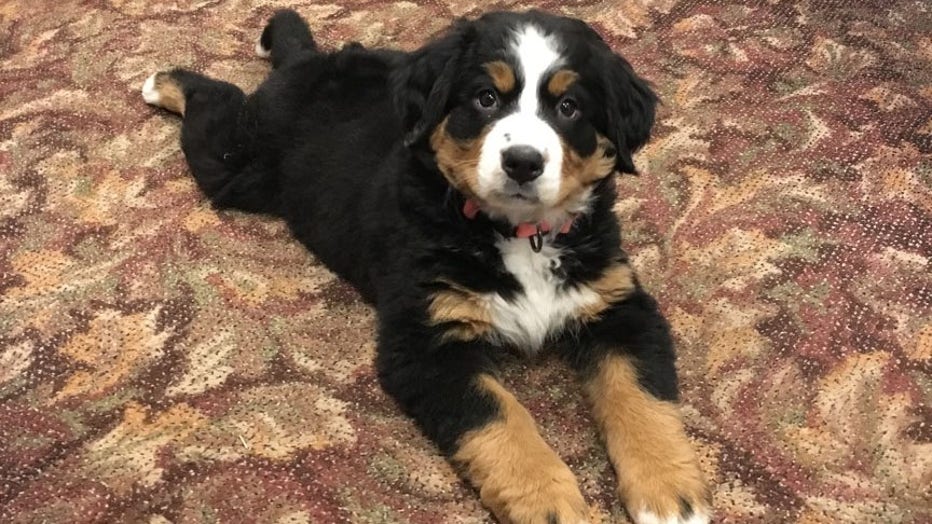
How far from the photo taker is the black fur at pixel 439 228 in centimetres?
201

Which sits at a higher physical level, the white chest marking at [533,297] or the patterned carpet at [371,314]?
the white chest marking at [533,297]

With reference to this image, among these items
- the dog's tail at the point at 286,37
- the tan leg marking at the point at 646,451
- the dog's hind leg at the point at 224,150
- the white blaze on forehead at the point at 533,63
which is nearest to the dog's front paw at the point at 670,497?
the tan leg marking at the point at 646,451

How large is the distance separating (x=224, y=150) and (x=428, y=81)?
1070mm

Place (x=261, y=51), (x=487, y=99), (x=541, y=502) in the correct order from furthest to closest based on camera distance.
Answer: (x=261, y=51), (x=487, y=99), (x=541, y=502)

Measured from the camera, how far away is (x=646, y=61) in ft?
11.8

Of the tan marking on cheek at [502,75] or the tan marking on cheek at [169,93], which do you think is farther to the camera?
the tan marking on cheek at [169,93]

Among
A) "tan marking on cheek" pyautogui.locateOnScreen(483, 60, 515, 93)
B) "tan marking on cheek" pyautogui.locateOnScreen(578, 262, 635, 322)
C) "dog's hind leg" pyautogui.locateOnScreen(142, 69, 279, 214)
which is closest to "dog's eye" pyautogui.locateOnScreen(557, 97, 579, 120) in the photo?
"tan marking on cheek" pyautogui.locateOnScreen(483, 60, 515, 93)

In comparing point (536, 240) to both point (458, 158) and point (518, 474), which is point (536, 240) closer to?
point (458, 158)

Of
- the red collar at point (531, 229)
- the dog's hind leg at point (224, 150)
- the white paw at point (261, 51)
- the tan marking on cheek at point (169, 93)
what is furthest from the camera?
the white paw at point (261, 51)

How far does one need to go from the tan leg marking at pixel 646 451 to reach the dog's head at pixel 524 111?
446 millimetres

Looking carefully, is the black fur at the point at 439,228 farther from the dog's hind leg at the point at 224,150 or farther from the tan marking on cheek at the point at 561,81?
the dog's hind leg at the point at 224,150

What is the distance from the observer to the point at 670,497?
1.81 m

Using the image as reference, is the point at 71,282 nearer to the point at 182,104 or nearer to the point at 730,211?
the point at 182,104

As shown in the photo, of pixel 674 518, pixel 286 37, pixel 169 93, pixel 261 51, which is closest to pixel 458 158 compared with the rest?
pixel 674 518
